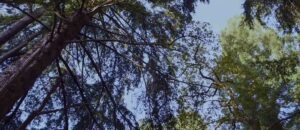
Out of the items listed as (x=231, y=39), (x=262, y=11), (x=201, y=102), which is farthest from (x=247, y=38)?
(x=201, y=102)

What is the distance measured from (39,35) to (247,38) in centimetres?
956

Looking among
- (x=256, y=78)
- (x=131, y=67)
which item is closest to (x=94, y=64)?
(x=131, y=67)

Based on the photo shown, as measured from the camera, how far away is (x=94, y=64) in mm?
7230

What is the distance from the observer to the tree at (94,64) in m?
5.61

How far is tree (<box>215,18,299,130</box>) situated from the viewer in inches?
312

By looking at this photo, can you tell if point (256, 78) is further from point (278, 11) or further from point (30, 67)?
point (30, 67)

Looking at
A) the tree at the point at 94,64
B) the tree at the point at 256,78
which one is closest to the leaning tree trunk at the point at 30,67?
the tree at the point at 94,64

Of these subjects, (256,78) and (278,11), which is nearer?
(278,11)

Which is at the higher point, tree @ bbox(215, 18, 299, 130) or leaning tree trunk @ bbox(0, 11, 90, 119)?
tree @ bbox(215, 18, 299, 130)

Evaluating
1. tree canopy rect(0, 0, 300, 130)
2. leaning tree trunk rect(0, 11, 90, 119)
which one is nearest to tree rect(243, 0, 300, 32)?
tree canopy rect(0, 0, 300, 130)

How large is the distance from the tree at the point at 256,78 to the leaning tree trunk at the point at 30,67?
2682mm

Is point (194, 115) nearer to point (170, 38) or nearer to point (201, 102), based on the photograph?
point (201, 102)

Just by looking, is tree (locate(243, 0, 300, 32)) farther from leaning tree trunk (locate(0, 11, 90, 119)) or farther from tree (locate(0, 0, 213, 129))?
leaning tree trunk (locate(0, 11, 90, 119))

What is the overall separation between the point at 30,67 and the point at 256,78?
24.3ft
